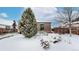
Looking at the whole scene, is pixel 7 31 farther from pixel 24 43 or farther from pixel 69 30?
pixel 69 30

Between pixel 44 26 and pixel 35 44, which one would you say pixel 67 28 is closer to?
pixel 44 26

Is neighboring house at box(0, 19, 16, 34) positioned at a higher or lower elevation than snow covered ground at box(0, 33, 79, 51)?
→ higher

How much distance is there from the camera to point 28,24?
87.3 inches

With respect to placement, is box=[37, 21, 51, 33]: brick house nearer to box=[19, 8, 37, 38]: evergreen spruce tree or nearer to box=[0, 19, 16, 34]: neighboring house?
box=[19, 8, 37, 38]: evergreen spruce tree

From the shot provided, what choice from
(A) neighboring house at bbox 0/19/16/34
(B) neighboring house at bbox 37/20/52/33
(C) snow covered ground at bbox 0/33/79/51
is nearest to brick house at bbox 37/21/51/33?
(B) neighboring house at bbox 37/20/52/33

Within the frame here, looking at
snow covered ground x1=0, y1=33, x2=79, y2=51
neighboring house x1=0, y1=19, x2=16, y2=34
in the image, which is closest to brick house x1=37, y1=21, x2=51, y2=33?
snow covered ground x1=0, y1=33, x2=79, y2=51

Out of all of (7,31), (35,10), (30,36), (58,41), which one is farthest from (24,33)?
(58,41)

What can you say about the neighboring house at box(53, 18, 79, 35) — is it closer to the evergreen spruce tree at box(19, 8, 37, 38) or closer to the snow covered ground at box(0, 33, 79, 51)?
the snow covered ground at box(0, 33, 79, 51)

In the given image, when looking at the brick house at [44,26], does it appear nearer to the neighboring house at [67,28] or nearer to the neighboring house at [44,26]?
the neighboring house at [44,26]

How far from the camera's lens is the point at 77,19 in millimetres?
2180

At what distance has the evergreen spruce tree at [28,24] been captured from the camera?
2197 mm

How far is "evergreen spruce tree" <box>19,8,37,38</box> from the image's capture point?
7.21 ft
